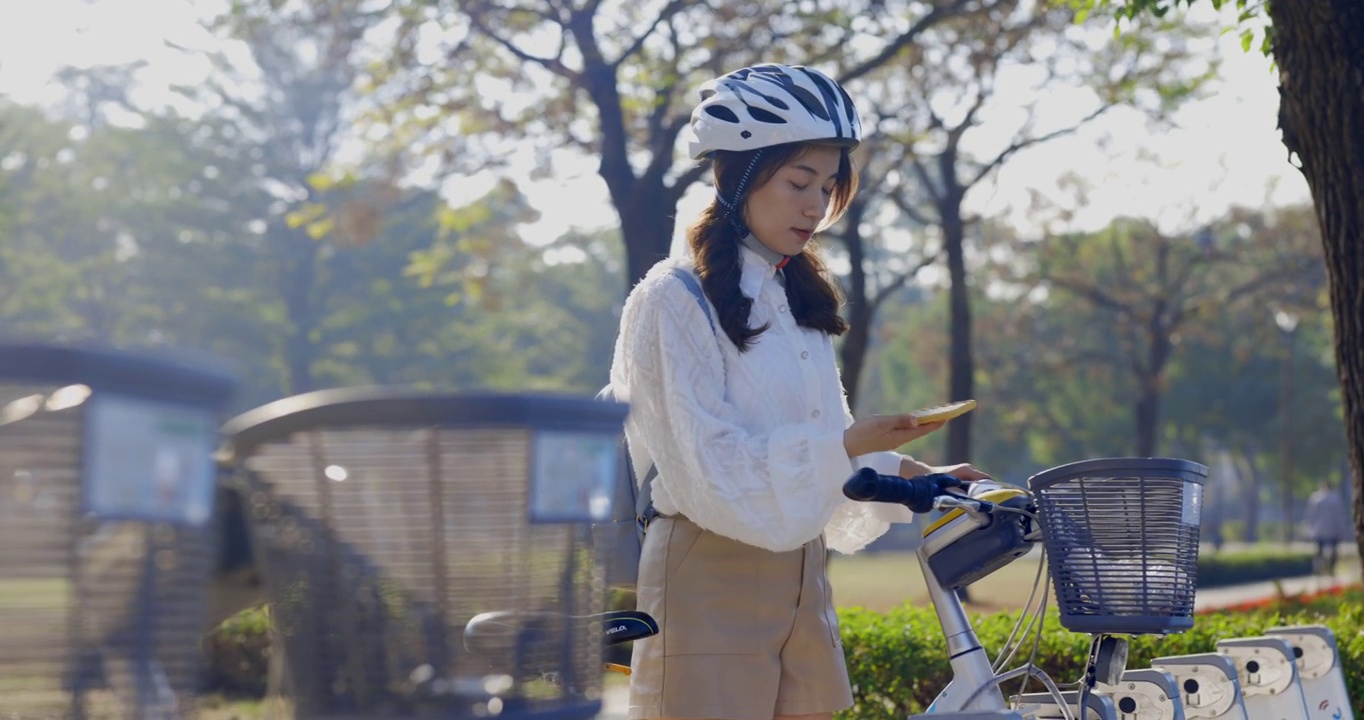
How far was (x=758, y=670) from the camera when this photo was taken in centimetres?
292

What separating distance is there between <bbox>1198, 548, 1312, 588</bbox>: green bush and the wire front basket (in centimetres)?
2314

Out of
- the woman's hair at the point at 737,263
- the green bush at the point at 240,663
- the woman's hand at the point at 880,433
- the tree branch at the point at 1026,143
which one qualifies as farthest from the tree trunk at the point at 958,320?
the woman's hand at the point at 880,433

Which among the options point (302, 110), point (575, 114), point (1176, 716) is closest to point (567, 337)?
point (302, 110)

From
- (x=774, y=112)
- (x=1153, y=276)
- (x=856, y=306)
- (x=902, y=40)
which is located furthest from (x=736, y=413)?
(x=1153, y=276)

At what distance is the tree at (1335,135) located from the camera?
230 inches

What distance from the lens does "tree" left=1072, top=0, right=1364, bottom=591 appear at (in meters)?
5.84

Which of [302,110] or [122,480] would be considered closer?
[122,480]

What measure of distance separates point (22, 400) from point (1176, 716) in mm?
2498

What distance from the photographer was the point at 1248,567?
1092 inches

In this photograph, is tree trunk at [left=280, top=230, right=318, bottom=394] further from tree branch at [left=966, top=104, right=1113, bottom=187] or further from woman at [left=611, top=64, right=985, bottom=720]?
woman at [left=611, top=64, right=985, bottom=720]

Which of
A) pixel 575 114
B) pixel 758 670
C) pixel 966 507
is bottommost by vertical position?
pixel 758 670

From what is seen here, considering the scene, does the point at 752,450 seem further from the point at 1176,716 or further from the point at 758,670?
the point at 1176,716

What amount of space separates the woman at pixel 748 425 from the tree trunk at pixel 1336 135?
3.45m

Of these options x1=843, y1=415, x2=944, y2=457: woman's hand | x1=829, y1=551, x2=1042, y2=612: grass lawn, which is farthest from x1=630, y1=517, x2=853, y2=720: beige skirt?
x1=829, y1=551, x2=1042, y2=612: grass lawn
